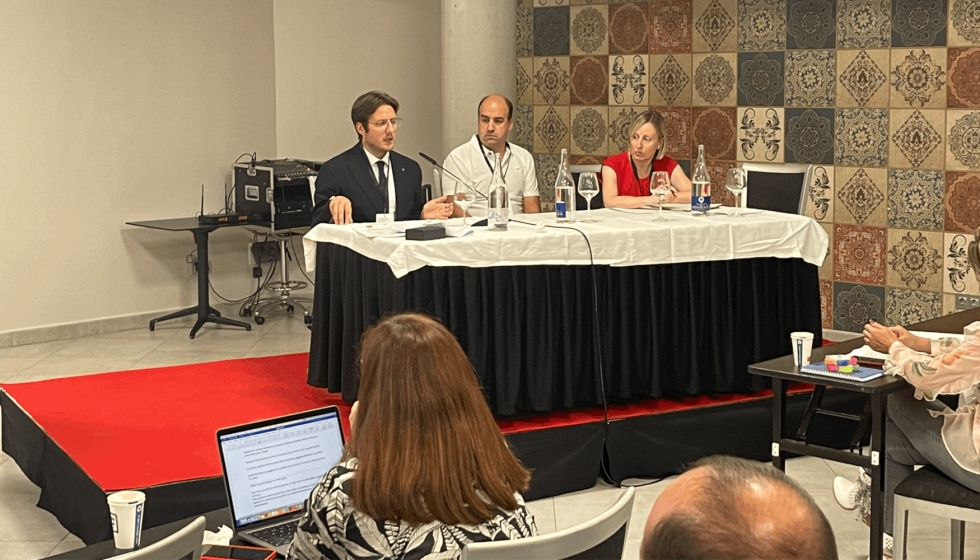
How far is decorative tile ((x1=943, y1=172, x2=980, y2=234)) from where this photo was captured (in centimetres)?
662

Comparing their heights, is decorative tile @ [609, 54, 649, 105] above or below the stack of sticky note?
above

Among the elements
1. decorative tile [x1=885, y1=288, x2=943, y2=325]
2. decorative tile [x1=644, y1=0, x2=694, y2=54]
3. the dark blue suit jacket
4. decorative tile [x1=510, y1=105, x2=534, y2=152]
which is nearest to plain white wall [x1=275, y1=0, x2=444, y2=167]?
decorative tile [x1=510, y1=105, x2=534, y2=152]

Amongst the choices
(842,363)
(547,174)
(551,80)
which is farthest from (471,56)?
(842,363)

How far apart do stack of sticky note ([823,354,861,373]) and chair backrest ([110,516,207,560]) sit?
2183 mm

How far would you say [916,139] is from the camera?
22.4ft

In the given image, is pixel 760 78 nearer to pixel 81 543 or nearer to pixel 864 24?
pixel 864 24

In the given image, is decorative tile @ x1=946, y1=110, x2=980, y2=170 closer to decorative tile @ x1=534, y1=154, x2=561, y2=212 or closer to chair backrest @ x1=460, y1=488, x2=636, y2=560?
decorative tile @ x1=534, y1=154, x2=561, y2=212

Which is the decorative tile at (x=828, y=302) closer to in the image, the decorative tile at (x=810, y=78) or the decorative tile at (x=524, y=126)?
the decorative tile at (x=810, y=78)

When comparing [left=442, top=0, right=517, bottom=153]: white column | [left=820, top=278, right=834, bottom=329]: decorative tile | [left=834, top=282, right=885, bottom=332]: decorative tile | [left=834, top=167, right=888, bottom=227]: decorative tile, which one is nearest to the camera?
[left=834, top=167, right=888, bottom=227]: decorative tile

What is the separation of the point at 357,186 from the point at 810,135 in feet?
10.3

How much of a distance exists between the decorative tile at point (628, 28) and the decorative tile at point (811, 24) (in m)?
1.10

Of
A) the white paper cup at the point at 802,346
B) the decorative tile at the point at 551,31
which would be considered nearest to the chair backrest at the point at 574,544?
the white paper cup at the point at 802,346

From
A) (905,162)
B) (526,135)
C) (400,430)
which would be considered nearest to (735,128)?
(905,162)

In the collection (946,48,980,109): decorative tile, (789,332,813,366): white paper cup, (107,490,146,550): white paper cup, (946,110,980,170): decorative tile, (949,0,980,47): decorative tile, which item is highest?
(949,0,980,47): decorative tile
